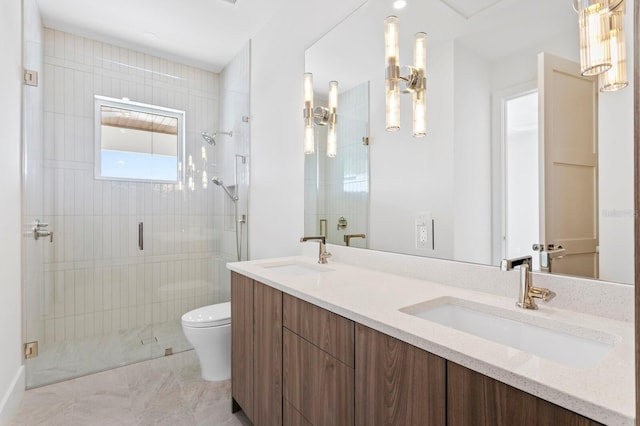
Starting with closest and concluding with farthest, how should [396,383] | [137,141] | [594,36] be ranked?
1. [396,383]
2. [594,36]
3. [137,141]

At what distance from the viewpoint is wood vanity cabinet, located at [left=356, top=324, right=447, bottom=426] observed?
731 mm

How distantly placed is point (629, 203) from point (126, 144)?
3.28m

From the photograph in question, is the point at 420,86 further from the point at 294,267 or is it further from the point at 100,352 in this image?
the point at 100,352

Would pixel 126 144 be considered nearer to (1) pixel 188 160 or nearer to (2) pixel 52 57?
(1) pixel 188 160

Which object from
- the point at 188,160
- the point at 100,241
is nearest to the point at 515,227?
the point at 188,160

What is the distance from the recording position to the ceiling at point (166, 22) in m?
2.34

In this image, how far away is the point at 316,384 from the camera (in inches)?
43.7

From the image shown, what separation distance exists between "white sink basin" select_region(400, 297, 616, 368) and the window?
2.59 meters

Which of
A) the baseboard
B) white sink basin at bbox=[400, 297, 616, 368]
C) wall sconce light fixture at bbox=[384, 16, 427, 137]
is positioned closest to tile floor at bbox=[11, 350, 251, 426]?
the baseboard

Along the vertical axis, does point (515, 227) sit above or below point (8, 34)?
below

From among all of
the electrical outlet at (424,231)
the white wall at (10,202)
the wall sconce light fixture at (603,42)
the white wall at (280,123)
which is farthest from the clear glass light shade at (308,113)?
the white wall at (10,202)

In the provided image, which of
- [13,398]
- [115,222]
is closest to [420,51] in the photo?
[115,222]

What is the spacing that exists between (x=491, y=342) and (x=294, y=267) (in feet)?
4.47

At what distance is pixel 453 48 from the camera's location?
1.36 meters
